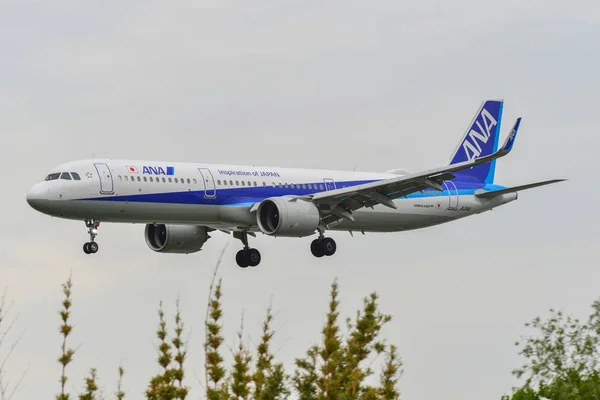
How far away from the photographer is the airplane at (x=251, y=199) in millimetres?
50188

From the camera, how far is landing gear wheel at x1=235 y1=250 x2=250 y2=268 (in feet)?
193

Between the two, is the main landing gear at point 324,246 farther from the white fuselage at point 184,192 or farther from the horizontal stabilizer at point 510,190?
the horizontal stabilizer at point 510,190

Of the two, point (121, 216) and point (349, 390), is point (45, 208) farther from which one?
point (349, 390)

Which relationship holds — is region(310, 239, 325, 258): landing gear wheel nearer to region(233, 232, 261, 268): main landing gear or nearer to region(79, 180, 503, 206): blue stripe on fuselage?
region(79, 180, 503, 206): blue stripe on fuselage

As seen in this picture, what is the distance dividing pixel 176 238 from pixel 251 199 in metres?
5.76

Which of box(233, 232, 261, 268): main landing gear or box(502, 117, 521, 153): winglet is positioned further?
box(233, 232, 261, 268): main landing gear

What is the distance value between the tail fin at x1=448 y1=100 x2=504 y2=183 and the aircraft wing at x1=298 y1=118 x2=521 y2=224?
11130mm

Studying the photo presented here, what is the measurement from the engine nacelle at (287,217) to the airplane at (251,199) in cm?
4

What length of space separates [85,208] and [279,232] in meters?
8.44

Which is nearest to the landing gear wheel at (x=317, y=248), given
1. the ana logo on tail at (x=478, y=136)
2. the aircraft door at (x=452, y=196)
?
the aircraft door at (x=452, y=196)

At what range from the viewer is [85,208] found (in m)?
49.9

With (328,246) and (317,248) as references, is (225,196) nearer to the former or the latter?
(317,248)

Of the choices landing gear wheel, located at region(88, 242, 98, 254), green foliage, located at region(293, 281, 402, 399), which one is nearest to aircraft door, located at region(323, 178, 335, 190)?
landing gear wheel, located at region(88, 242, 98, 254)

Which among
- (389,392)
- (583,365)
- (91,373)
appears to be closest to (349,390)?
(389,392)
